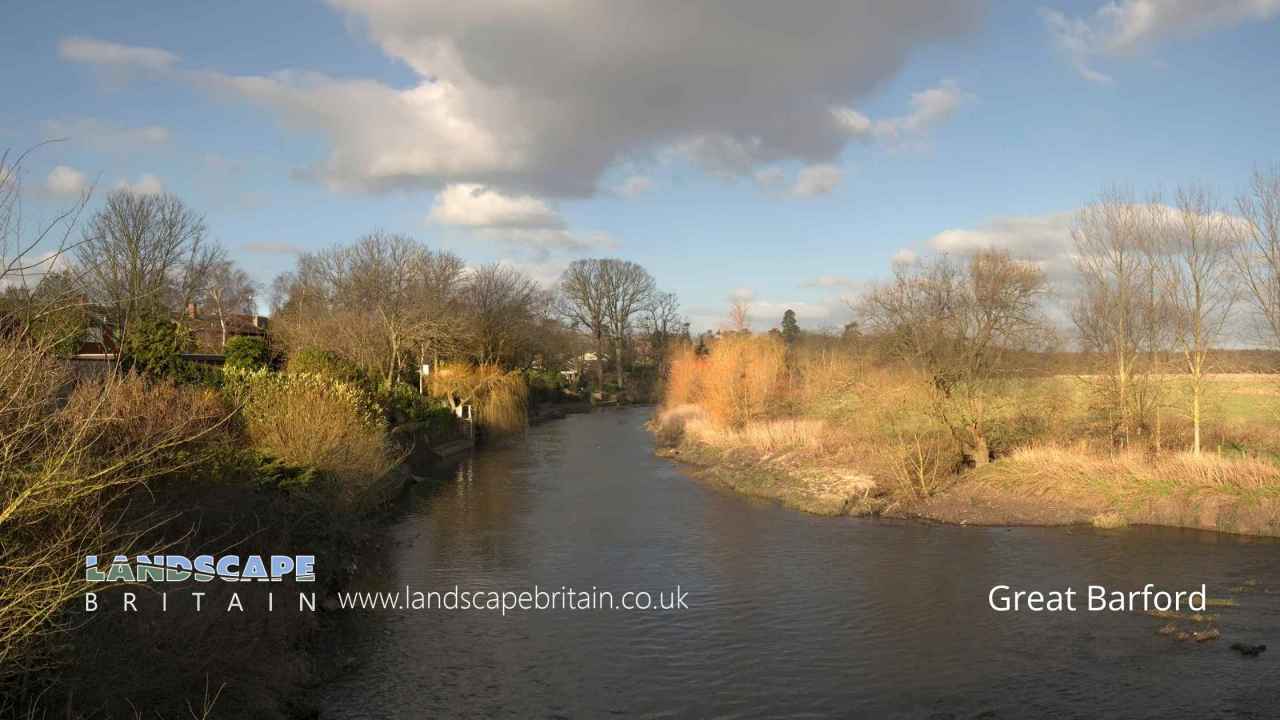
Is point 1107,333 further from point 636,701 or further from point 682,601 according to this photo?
point 636,701

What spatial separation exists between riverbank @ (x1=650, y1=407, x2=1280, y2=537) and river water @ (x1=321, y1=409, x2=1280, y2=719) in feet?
3.06

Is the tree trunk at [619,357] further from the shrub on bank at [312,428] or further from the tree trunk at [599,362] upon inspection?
the shrub on bank at [312,428]

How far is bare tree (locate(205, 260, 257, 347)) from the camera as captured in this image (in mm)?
50062

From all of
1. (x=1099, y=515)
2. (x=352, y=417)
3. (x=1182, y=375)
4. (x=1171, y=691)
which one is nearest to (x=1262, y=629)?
(x=1171, y=691)

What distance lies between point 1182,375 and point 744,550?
1292 centimetres

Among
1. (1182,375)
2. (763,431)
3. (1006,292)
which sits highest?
(1006,292)

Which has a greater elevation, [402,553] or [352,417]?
[352,417]

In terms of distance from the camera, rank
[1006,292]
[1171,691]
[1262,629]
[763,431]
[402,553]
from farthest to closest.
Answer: [763,431]
[1006,292]
[402,553]
[1262,629]
[1171,691]

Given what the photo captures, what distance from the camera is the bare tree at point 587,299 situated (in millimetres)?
72688

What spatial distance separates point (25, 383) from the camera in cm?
520

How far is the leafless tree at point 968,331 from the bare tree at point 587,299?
49.5 metres

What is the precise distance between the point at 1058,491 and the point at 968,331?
524 cm

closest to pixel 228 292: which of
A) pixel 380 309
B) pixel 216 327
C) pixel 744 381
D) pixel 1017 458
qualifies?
pixel 216 327

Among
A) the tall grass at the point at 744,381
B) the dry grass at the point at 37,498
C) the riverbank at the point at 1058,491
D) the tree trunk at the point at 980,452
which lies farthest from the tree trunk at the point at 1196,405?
the dry grass at the point at 37,498
